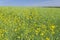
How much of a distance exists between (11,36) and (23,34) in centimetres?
29

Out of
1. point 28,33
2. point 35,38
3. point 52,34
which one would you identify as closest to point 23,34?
point 28,33

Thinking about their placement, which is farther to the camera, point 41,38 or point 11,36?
point 11,36

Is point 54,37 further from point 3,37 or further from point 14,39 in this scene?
point 3,37

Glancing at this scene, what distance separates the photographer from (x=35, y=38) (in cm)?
398

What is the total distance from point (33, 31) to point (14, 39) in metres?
0.47

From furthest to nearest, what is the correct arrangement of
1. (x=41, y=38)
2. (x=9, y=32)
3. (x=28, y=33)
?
(x=9, y=32), (x=28, y=33), (x=41, y=38)

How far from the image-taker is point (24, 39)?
4.16 metres

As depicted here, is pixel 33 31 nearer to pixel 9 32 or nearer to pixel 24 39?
pixel 24 39

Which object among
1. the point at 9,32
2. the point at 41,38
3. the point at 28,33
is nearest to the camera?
the point at 41,38

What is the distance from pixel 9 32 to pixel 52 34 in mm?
1133

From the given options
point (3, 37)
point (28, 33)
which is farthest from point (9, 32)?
point (28, 33)

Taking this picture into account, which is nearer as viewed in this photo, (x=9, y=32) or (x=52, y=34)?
(x=52, y=34)

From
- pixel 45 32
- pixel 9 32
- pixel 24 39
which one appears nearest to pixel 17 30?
pixel 9 32

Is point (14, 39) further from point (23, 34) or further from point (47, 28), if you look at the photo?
point (47, 28)
